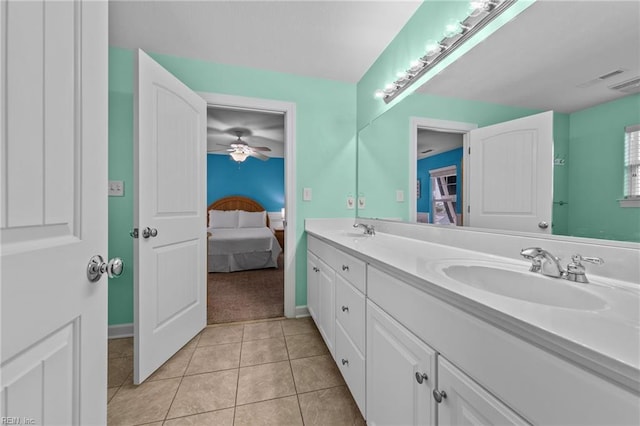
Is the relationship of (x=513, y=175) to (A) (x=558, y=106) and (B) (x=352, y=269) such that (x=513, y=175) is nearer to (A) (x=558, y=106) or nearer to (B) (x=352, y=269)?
(A) (x=558, y=106)

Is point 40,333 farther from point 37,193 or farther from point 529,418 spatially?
point 529,418

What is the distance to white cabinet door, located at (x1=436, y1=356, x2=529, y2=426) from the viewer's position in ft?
1.58

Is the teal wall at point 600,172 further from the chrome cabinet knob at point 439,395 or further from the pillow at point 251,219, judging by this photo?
the pillow at point 251,219

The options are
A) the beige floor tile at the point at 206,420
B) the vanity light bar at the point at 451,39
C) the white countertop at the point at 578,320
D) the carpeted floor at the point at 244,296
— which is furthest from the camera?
the carpeted floor at the point at 244,296

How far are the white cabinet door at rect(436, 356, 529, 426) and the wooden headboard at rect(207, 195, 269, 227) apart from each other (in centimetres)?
531

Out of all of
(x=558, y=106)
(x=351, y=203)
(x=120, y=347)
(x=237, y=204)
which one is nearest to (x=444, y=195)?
(x=558, y=106)

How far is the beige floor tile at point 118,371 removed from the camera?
1.43 m

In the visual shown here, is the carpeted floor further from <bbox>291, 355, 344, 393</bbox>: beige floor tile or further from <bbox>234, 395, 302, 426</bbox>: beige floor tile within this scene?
<bbox>234, 395, 302, 426</bbox>: beige floor tile

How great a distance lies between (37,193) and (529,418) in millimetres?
953

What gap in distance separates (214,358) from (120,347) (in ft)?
2.47

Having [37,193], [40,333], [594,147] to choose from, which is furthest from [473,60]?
[40,333]

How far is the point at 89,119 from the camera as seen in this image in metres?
0.58

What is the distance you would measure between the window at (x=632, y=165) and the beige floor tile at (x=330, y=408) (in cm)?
130

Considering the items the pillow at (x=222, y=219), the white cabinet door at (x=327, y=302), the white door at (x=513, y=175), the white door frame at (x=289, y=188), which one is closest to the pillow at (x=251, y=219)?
the pillow at (x=222, y=219)
